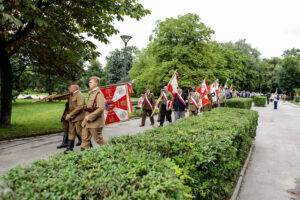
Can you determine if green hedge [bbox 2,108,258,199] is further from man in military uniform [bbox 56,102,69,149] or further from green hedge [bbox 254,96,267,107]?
green hedge [bbox 254,96,267,107]

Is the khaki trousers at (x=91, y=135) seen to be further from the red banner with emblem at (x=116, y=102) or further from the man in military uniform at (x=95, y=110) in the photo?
the red banner with emblem at (x=116, y=102)

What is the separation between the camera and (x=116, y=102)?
7.21 meters

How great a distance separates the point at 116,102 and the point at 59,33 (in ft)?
12.1

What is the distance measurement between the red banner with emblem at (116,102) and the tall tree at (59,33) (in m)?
3.09

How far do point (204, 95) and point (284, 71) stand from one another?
191 ft

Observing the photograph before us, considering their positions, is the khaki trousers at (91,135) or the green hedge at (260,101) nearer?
the khaki trousers at (91,135)

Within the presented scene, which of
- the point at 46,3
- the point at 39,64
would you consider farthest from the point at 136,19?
the point at 39,64

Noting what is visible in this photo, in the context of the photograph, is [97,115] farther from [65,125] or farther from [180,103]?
[180,103]

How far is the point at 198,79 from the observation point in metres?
27.2

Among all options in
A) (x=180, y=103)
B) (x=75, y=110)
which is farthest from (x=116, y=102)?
(x=180, y=103)

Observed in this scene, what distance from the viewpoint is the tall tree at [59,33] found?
8.81 meters

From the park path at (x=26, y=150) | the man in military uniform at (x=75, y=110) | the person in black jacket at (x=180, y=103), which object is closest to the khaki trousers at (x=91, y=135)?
the man in military uniform at (x=75, y=110)

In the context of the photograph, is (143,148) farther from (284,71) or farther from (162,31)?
(284,71)

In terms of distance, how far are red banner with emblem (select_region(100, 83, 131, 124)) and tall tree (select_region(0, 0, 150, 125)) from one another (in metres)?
3.09
